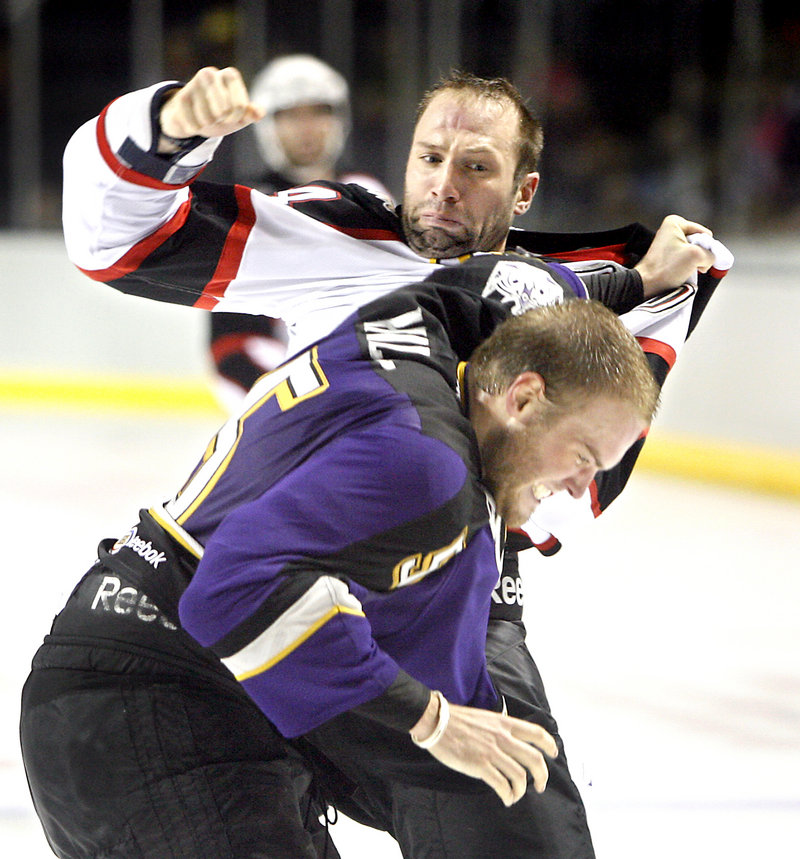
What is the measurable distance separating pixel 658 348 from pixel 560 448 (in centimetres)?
56

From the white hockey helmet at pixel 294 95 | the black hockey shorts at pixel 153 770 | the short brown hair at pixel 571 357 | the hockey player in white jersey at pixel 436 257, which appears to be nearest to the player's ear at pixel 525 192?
the hockey player in white jersey at pixel 436 257

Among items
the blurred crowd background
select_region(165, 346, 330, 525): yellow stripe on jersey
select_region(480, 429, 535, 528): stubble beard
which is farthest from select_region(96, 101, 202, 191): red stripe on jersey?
the blurred crowd background

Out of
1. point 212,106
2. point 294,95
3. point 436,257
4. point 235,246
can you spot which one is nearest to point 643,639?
point 294,95

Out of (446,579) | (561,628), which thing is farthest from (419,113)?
(561,628)

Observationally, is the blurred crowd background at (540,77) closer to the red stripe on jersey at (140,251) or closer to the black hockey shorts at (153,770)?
the red stripe on jersey at (140,251)

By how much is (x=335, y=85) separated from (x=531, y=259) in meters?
2.32

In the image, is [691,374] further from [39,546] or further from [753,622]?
[39,546]

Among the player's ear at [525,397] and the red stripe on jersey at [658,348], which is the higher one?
the player's ear at [525,397]

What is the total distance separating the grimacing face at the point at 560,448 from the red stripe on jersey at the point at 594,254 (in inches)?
26.4

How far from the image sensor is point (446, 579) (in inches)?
58.2

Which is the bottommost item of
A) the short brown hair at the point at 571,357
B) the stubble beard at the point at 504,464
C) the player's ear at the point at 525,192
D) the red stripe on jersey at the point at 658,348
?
the stubble beard at the point at 504,464

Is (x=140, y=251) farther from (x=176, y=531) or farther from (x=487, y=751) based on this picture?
(x=487, y=751)

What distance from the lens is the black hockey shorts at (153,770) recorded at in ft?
4.90

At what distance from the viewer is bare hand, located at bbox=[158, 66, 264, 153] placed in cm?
144
